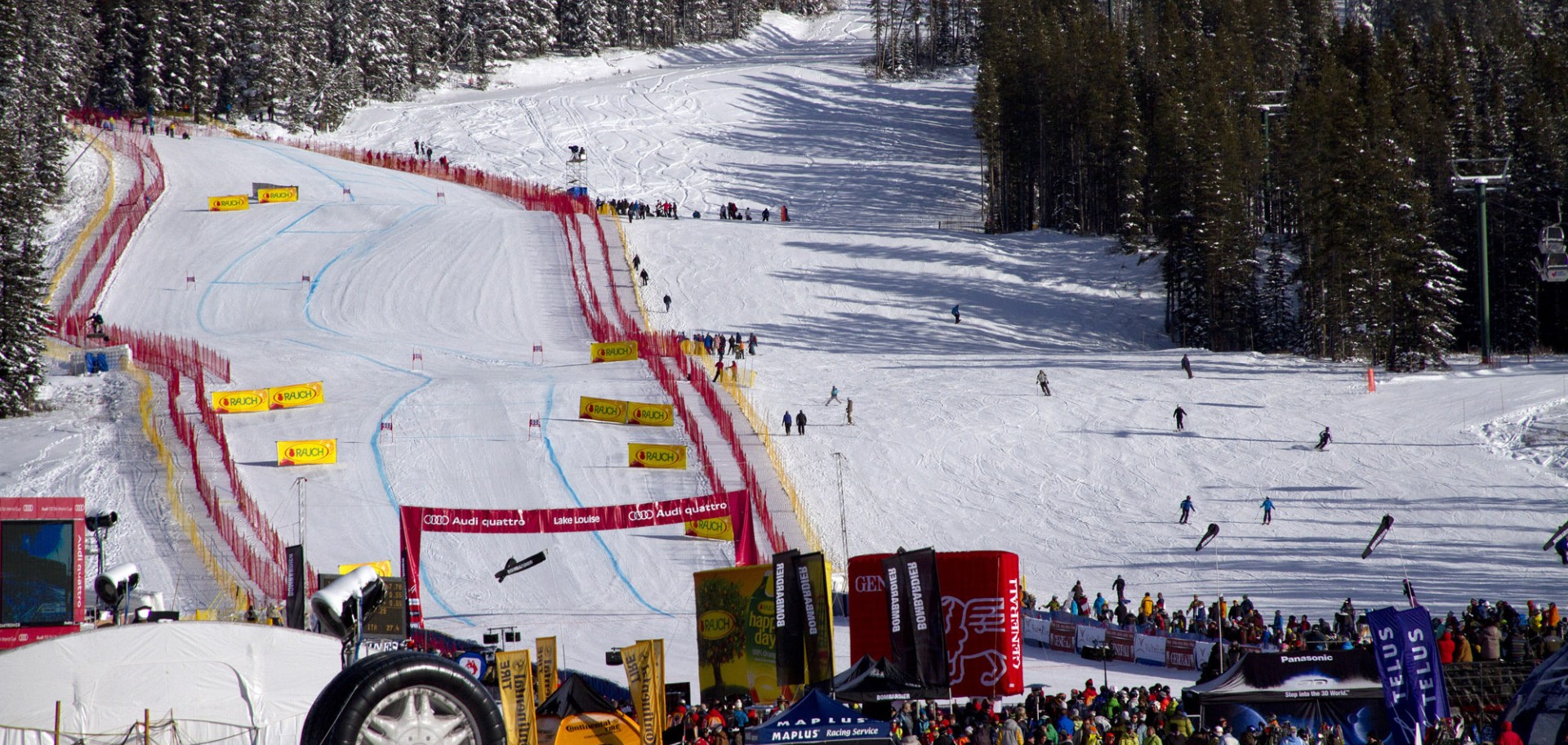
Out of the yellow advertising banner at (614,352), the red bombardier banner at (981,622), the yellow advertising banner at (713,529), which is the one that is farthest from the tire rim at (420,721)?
the yellow advertising banner at (614,352)

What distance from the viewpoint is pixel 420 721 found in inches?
227

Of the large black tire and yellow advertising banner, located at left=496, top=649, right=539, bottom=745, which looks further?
yellow advertising banner, located at left=496, top=649, right=539, bottom=745

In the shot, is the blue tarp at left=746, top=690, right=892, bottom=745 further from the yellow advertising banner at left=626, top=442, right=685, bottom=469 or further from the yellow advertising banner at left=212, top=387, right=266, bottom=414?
the yellow advertising banner at left=212, top=387, right=266, bottom=414

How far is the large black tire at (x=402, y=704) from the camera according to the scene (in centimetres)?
556

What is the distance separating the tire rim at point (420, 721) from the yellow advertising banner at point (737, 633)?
885 cm

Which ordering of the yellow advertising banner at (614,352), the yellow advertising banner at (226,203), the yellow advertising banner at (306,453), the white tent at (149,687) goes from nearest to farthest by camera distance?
the white tent at (149,687) < the yellow advertising banner at (306,453) < the yellow advertising banner at (614,352) < the yellow advertising banner at (226,203)

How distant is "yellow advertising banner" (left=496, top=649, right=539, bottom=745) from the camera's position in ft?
38.3

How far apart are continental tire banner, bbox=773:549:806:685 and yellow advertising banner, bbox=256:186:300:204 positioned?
51.9 meters

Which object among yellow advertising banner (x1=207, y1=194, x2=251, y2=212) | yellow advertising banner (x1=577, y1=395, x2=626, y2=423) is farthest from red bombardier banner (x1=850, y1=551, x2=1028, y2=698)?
yellow advertising banner (x1=207, y1=194, x2=251, y2=212)

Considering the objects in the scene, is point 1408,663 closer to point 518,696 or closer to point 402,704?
point 518,696

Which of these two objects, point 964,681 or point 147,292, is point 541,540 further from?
point 147,292

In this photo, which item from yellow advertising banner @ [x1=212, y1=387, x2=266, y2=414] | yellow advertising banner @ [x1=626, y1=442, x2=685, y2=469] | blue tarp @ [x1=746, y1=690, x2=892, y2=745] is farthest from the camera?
yellow advertising banner @ [x1=212, y1=387, x2=266, y2=414]

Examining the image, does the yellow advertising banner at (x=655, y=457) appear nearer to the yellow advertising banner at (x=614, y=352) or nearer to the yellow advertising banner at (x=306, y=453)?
the yellow advertising banner at (x=306, y=453)

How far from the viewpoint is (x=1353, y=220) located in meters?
43.9
